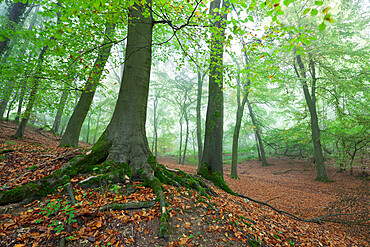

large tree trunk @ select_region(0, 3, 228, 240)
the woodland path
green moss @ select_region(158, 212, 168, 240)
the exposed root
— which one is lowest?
the woodland path

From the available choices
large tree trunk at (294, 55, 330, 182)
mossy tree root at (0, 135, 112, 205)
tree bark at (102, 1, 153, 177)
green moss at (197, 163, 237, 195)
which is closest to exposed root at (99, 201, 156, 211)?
mossy tree root at (0, 135, 112, 205)

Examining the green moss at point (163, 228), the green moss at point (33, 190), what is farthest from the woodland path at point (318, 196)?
the green moss at point (33, 190)

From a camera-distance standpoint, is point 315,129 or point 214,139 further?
point 315,129

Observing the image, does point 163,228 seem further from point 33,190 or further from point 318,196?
point 318,196

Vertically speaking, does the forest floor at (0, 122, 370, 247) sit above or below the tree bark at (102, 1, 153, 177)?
below

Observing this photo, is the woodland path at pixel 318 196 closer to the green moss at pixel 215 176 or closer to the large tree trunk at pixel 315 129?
the large tree trunk at pixel 315 129

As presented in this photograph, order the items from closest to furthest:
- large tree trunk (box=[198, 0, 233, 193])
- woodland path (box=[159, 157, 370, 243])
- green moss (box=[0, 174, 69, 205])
Answer: green moss (box=[0, 174, 69, 205])
woodland path (box=[159, 157, 370, 243])
large tree trunk (box=[198, 0, 233, 193])

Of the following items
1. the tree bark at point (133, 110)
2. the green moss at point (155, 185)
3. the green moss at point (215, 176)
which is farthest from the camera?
the green moss at point (215, 176)

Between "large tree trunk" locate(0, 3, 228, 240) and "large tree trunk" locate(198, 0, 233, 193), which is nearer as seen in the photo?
"large tree trunk" locate(0, 3, 228, 240)

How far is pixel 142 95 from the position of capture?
363 cm

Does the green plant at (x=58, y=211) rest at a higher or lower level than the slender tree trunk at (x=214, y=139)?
lower

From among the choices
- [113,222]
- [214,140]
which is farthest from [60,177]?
[214,140]

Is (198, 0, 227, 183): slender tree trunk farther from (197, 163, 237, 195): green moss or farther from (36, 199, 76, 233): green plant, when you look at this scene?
(36, 199, 76, 233): green plant

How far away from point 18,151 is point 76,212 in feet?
10.2
